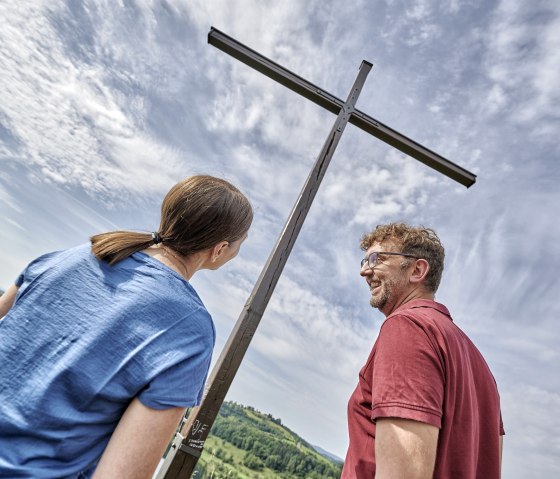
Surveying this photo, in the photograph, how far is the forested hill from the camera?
10700 cm

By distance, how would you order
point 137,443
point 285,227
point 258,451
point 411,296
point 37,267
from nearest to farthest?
1. point 137,443
2. point 37,267
3. point 411,296
4. point 285,227
5. point 258,451

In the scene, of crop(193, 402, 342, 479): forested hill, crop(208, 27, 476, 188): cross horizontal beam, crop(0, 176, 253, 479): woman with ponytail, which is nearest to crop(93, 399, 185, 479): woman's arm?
crop(0, 176, 253, 479): woman with ponytail

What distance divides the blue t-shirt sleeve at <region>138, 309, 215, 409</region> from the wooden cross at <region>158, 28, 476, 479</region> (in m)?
1.69

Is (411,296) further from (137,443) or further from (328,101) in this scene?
(328,101)

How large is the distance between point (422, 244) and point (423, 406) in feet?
4.21

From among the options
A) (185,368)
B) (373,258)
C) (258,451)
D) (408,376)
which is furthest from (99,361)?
(258,451)

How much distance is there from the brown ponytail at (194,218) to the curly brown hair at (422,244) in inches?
52.5

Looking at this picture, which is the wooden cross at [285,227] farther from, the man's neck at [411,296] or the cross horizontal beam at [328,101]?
the man's neck at [411,296]

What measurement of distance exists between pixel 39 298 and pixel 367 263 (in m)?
1.98

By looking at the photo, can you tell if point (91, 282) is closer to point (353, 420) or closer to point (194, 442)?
point (353, 420)

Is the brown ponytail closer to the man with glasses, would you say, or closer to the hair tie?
the hair tie

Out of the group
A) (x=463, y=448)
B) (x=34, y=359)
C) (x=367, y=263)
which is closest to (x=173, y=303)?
(x=34, y=359)

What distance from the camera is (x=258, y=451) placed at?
407 ft

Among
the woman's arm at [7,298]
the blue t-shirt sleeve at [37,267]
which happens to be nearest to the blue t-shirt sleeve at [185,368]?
the blue t-shirt sleeve at [37,267]
